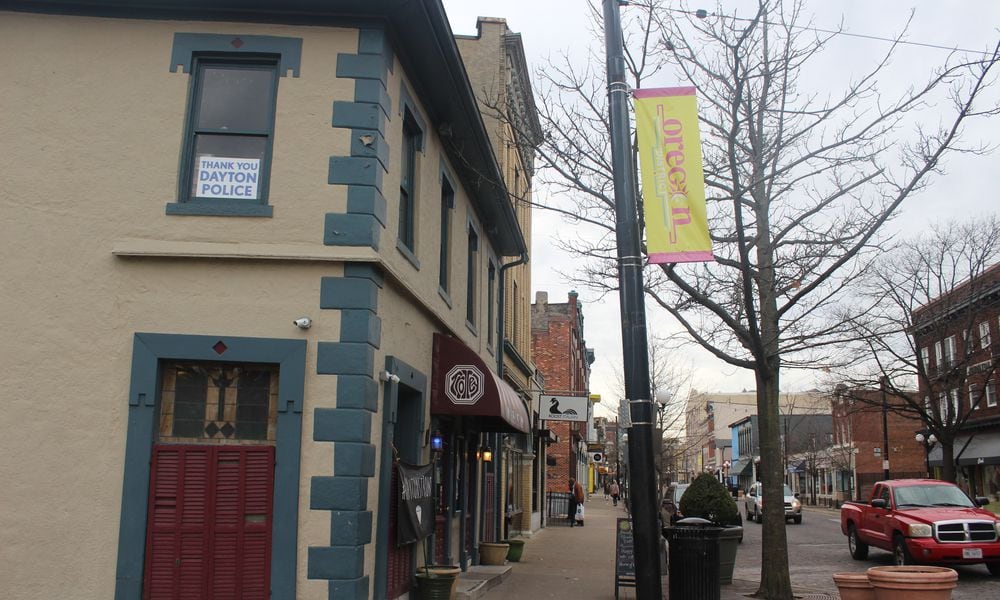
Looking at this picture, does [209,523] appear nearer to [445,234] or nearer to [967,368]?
[445,234]

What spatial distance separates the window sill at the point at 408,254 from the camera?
10.1m

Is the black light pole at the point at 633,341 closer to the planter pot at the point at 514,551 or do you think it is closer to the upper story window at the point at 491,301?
the upper story window at the point at 491,301

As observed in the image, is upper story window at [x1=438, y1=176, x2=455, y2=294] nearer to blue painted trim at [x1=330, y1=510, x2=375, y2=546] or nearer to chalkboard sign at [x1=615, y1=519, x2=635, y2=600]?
chalkboard sign at [x1=615, y1=519, x2=635, y2=600]

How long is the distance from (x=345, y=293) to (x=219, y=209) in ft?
5.16

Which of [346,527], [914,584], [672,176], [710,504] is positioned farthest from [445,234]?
[710,504]

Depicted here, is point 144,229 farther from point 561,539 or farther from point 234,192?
point 561,539

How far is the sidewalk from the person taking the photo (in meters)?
13.5

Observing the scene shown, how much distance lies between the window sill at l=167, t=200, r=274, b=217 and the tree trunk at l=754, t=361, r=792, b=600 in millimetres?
8007

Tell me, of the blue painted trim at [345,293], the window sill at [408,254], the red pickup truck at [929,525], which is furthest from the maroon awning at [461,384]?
the red pickup truck at [929,525]

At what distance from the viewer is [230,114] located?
30.1 feet


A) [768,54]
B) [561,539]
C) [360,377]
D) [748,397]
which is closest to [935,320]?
[561,539]

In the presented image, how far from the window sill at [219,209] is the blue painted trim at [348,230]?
620 millimetres

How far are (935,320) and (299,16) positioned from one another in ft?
96.0

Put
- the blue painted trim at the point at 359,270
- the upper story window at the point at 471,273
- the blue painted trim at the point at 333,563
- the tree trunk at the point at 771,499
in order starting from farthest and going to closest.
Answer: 1. the upper story window at the point at 471,273
2. the tree trunk at the point at 771,499
3. the blue painted trim at the point at 359,270
4. the blue painted trim at the point at 333,563
